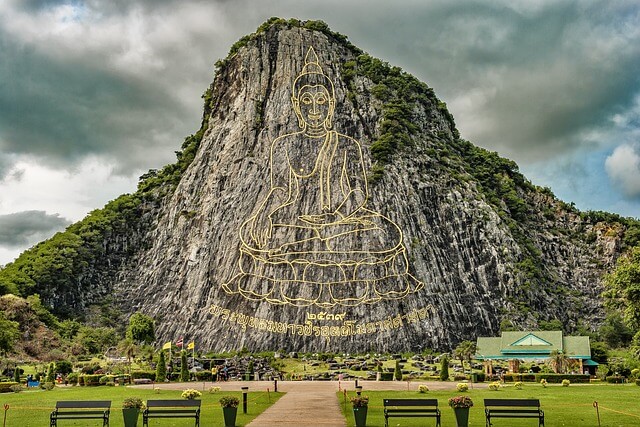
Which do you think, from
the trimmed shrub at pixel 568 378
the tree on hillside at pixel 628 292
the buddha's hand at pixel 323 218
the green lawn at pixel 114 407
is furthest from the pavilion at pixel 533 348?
the green lawn at pixel 114 407

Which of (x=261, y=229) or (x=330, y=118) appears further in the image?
(x=330, y=118)

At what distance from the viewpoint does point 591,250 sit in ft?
295

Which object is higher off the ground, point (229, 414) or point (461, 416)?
point (461, 416)

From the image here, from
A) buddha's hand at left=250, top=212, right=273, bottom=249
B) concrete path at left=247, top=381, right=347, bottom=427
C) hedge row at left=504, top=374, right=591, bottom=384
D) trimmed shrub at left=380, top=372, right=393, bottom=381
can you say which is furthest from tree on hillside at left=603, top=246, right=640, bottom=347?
buddha's hand at left=250, top=212, right=273, bottom=249

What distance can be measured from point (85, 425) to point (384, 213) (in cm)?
5668

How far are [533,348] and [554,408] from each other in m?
33.6

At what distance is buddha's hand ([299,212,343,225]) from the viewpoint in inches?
2975

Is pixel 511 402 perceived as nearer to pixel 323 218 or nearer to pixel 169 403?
pixel 169 403

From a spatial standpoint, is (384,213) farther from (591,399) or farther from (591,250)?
(591,399)

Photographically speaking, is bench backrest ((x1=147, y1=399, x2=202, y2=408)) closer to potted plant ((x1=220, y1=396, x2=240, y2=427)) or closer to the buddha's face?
potted plant ((x1=220, y1=396, x2=240, y2=427))

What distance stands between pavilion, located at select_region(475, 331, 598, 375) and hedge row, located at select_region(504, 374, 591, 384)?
6750mm

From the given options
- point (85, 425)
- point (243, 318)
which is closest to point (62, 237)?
point (243, 318)

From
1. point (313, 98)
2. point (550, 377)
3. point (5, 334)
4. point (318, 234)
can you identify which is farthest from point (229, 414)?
point (313, 98)

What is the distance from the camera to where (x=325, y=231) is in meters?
75.2
